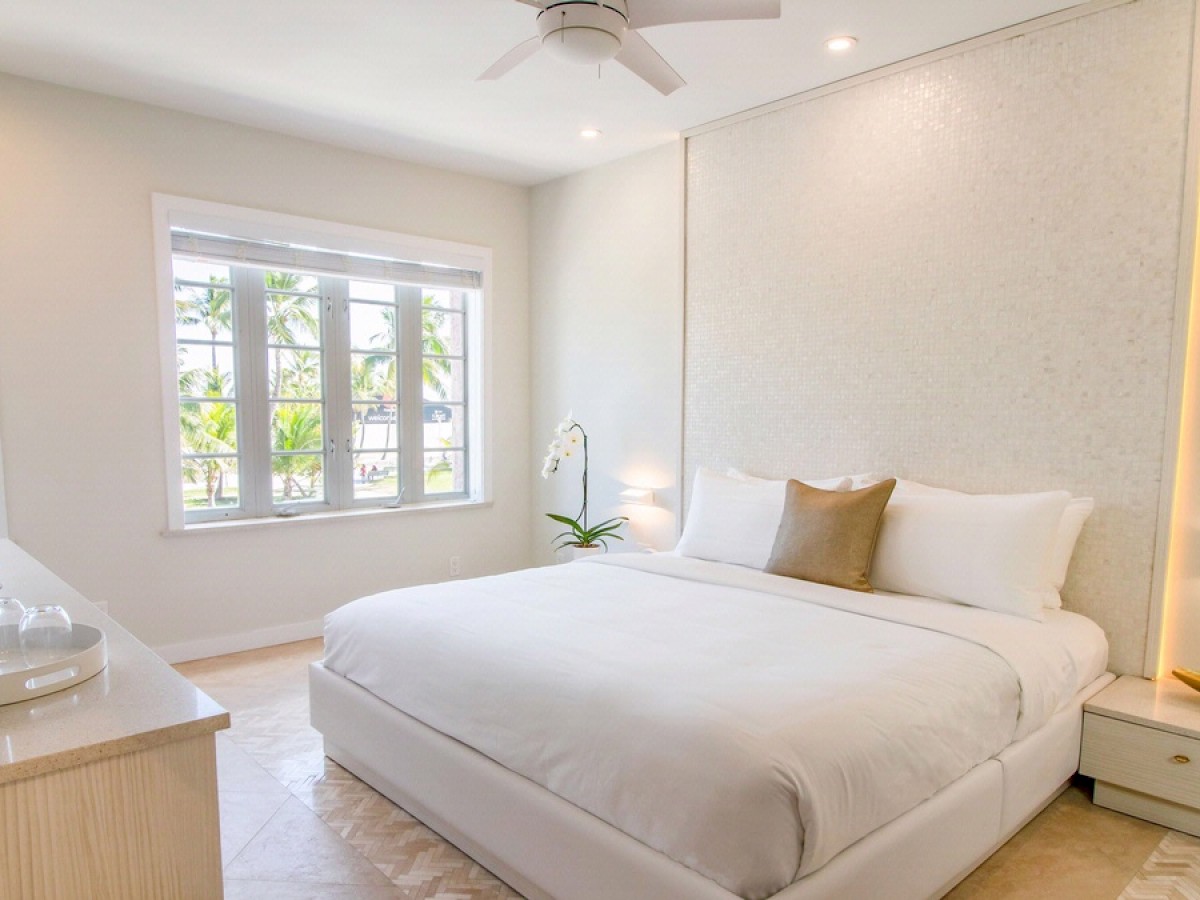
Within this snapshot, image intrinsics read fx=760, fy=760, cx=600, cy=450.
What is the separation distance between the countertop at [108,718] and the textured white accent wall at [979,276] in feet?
9.30

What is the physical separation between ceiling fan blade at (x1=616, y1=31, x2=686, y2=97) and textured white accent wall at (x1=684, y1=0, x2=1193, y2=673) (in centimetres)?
124

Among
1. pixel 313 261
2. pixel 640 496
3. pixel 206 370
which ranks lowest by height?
pixel 640 496

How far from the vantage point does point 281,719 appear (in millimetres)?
3119

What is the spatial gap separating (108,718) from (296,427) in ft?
11.0

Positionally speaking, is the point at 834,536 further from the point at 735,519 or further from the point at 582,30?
the point at 582,30

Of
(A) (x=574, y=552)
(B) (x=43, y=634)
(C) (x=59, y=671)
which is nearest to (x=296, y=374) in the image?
(A) (x=574, y=552)

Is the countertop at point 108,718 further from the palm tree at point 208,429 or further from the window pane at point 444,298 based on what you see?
the window pane at point 444,298

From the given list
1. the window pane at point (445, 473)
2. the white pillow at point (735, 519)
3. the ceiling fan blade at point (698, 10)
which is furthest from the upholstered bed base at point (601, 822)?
the window pane at point (445, 473)

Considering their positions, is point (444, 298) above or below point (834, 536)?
above

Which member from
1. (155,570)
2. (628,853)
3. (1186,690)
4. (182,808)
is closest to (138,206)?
(155,570)

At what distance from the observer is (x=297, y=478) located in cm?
429

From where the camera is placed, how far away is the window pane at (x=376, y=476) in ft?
14.8

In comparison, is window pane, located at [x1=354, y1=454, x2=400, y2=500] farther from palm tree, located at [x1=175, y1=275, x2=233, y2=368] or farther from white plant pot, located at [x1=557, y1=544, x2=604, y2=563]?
white plant pot, located at [x1=557, y1=544, x2=604, y2=563]

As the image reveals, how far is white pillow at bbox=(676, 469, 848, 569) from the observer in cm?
318
